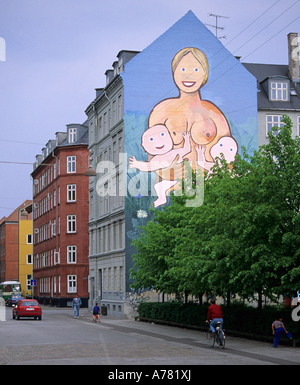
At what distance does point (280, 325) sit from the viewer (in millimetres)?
24438

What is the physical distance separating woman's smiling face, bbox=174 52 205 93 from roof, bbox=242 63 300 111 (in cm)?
674

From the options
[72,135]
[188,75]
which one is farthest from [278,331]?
[72,135]

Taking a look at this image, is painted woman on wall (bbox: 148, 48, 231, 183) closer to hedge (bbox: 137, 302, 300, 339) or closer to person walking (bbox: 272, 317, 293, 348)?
hedge (bbox: 137, 302, 300, 339)

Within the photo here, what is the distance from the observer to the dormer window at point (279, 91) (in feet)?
189

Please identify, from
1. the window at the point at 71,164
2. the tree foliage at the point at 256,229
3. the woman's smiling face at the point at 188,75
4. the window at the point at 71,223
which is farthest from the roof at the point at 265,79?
the tree foliage at the point at 256,229

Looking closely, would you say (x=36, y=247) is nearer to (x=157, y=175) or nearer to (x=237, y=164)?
(x=157, y=175)

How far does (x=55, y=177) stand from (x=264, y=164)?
187 ft

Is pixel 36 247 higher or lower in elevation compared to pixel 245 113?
lower

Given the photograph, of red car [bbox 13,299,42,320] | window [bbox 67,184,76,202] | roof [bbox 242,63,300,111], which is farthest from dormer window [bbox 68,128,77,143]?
red car [bbox 13,299,42,320]

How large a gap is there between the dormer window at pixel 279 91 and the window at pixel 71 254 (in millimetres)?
29393

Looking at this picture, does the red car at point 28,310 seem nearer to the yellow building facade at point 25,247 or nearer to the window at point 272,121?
the window at point 272,121

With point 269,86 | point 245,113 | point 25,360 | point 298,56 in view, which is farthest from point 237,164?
point 298,56

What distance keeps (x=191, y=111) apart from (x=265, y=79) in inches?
399

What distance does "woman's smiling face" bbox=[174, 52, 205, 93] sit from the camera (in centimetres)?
5147
